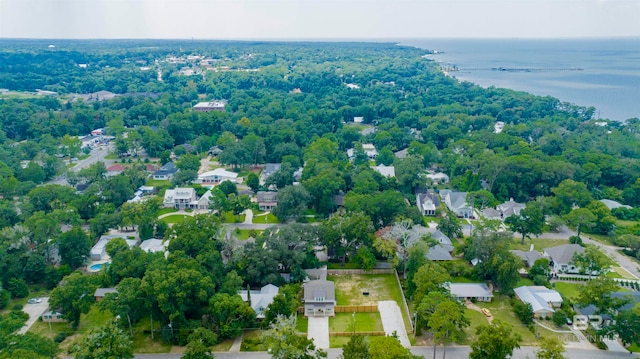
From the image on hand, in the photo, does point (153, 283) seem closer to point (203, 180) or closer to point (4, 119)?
point (203, 180)

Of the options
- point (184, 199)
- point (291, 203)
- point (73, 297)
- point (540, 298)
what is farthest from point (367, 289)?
point (184, 199)

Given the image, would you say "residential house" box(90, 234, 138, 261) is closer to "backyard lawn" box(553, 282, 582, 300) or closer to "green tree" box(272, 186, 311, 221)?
"green tree" box(272, 186, 311, 221)

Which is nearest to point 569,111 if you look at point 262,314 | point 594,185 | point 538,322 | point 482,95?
point 482,95

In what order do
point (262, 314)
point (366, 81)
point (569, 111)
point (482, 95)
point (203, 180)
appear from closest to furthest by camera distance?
1. point (262, 314)
2. point (203, 180)
3. point (569, 111)
4. point (482, 95)
5. point (366, 81)

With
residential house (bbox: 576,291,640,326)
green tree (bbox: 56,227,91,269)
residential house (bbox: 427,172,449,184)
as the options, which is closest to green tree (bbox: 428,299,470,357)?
residential house (bbox: 576,291,640,326)

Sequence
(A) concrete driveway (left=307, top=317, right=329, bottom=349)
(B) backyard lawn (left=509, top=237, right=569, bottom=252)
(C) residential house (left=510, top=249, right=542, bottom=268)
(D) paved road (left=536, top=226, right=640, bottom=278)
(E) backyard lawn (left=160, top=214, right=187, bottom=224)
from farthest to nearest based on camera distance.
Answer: (E) backyard lawn (left=160, top=214, right=187, bottom=224) → (B) backyard lawn (left=509, top=237, right=569, bottom=252) → (D) paved road (left=536, top=226, right=640, bottom=278) → (C) residential house (left=510, top=249, right=542, bottom=268) → (A) concrete driveway (left=307, top=317, right=329, bottom=349)

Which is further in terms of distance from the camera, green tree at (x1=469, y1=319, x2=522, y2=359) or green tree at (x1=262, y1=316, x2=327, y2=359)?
green tree at (x1=469, y1=319, x2=522, y2=359)
